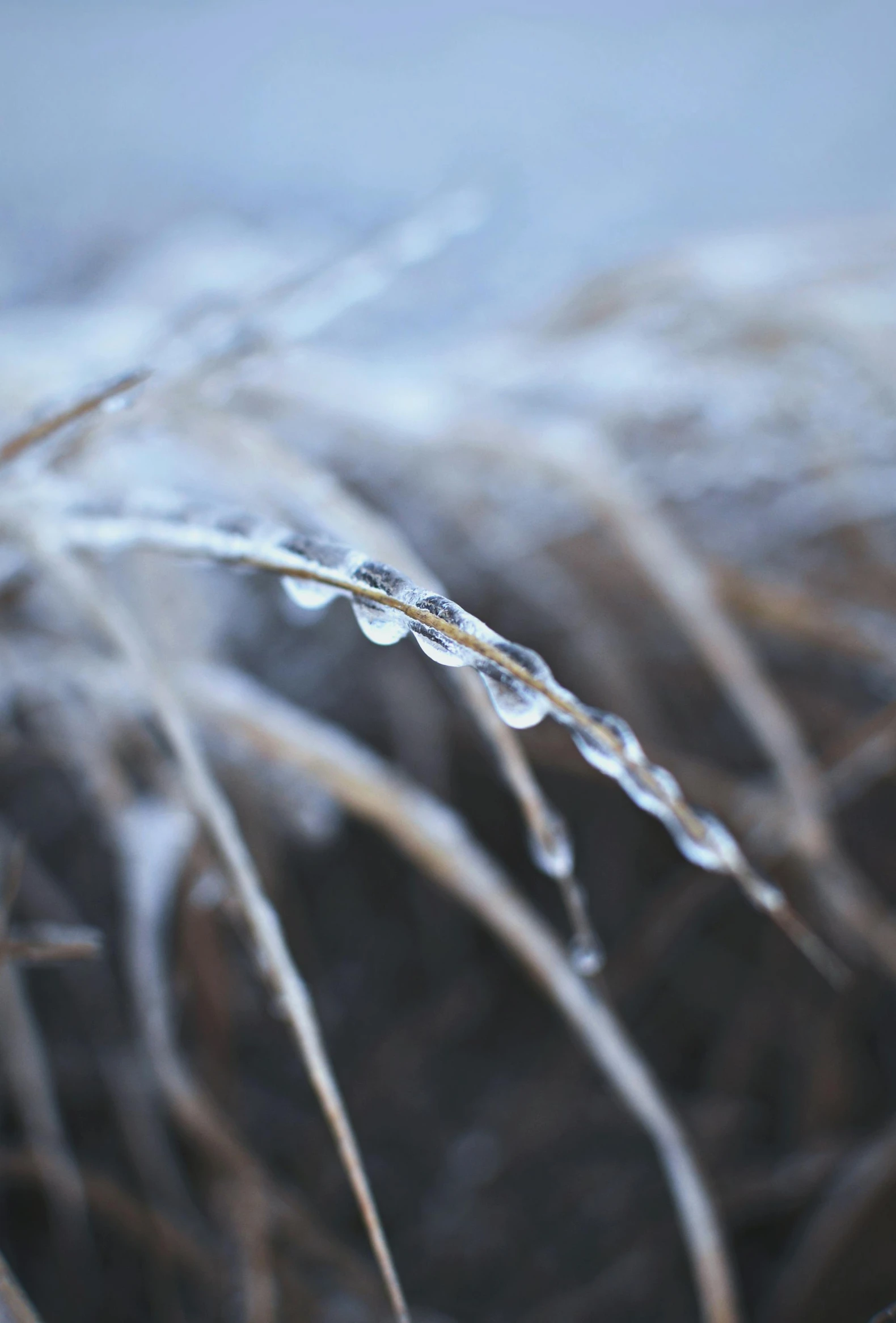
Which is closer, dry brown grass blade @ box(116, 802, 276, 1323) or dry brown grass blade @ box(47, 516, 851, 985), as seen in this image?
dry brown grass blade @ box(47, 516, 851, 985)

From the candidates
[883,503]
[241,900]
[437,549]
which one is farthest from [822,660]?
[241,900]

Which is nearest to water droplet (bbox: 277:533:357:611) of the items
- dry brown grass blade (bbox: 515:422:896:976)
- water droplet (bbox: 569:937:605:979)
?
water droplet (bbox: 569:937:605:979)

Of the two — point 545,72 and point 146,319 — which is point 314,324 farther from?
point 545,72

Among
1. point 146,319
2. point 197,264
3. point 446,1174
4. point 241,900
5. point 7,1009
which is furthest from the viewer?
point 197,264

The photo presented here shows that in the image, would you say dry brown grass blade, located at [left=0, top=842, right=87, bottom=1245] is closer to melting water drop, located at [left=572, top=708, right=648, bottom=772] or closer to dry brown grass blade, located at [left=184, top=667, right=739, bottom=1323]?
dry brown grass blade, located at [left=184, top=667, right=739, bottom=1323]

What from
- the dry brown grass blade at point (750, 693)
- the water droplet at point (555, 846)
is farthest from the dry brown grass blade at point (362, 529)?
the dry brown grass blade at point (750, 693)

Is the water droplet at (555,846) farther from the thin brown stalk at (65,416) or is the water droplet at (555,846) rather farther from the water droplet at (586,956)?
the thin brown stalk at (65,416)
